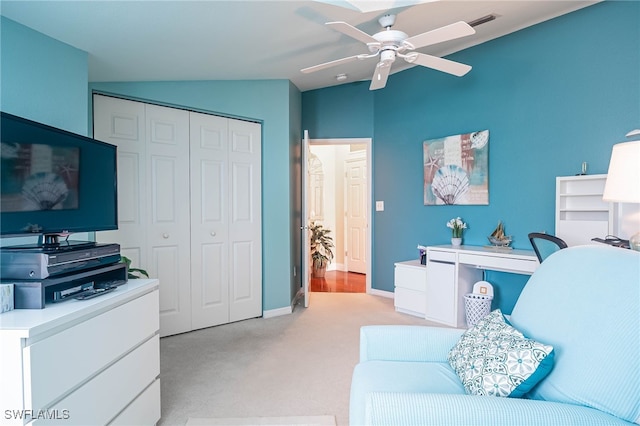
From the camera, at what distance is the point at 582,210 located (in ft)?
9.93

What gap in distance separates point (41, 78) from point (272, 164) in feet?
6.82

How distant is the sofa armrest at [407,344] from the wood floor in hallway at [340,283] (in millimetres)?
3455

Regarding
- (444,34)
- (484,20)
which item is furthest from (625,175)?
(484,20)

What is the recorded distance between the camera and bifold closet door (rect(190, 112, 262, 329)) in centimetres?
355

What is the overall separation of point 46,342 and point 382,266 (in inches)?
159

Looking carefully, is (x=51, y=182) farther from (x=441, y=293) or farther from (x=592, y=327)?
(x=441, y=293)

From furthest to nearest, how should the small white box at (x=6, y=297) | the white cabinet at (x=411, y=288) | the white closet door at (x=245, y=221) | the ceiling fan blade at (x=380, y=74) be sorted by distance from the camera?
1. the white cabinet at (x=411, y=288)
2. the white closet door at (x=245, y=221)
3. the ceiling fan blade at (x=380, y=74)
4. the small white box at (x=6, y=297)

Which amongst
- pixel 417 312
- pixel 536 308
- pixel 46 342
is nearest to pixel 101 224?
pixel 46 342

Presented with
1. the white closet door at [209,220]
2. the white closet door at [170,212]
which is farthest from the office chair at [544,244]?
the white closet door at [170,212]

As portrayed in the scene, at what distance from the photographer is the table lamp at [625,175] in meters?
1.82

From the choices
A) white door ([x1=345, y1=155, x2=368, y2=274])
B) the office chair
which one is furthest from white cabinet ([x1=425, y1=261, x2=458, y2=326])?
white door ([x1=345, y1=155, x2=368, y2=274])

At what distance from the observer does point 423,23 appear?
2.97m

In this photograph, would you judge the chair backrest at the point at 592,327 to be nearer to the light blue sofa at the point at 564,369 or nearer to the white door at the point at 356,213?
the light blue sofa at the point at 564,369

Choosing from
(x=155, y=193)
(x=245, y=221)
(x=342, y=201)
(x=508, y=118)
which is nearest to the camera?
(x=155, y=193)
